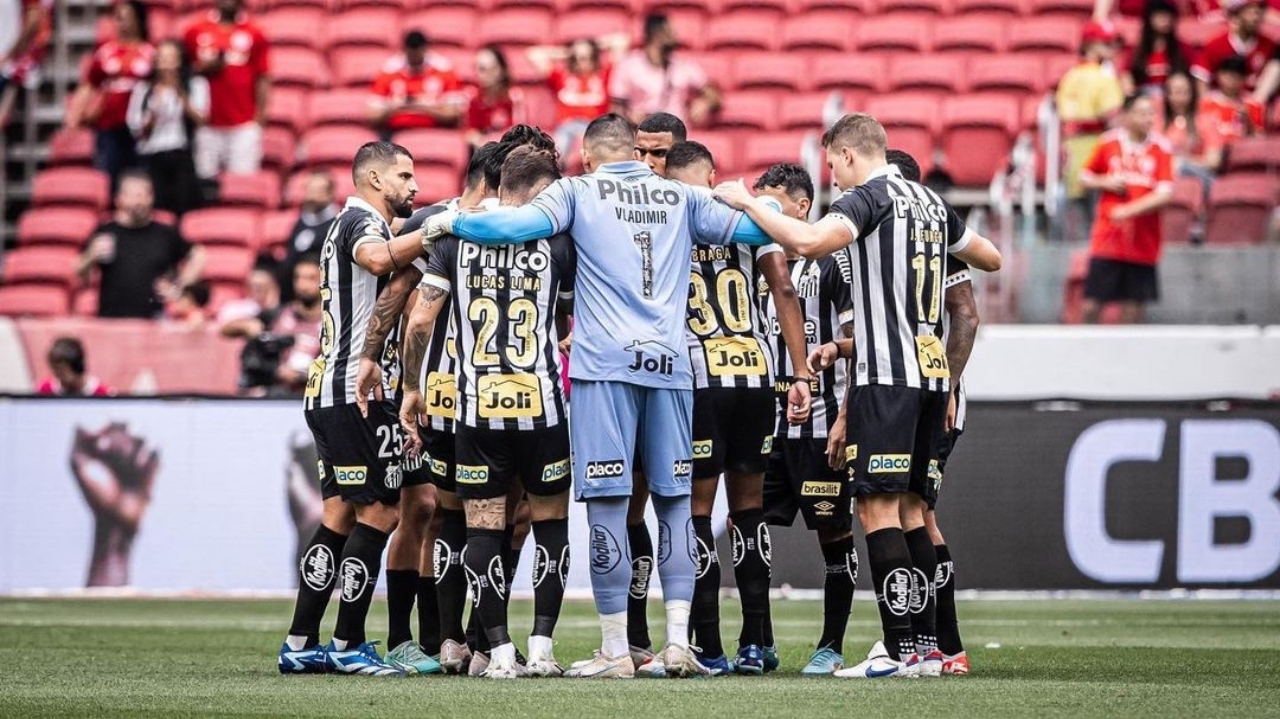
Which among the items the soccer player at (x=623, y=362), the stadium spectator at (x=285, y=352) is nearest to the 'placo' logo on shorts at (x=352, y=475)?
the soccer player at (x=623, y=362)

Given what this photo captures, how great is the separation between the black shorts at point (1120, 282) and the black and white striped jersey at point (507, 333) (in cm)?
758

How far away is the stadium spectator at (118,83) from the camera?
1831 centimetres

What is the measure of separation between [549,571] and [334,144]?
11.2 meters

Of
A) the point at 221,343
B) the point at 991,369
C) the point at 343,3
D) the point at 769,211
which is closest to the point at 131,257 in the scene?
the point at 221,343

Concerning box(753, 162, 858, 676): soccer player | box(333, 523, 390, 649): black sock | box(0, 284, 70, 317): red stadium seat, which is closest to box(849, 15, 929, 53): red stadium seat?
box(0, 284, 70, 317): red stadium seat

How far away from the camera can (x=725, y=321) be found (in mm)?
8562

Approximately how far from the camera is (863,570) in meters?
13.8

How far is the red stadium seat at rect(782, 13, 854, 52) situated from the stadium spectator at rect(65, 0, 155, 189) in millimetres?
6450

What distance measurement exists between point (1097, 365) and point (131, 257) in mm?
8007

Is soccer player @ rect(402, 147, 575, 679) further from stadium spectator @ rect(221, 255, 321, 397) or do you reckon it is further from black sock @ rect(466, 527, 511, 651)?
stadium spectator @ rect(221, 255, 321, 397)

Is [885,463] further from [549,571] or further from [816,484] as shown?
[549,571]

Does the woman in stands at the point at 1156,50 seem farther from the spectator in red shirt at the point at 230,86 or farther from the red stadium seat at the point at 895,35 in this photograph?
the spectator in red shirt at the point at 230,86

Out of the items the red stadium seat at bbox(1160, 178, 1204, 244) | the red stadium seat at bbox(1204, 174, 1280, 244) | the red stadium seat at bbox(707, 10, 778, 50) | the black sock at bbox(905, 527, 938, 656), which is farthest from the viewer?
the red stadium seat at bbox(707, 10, 778, 50)

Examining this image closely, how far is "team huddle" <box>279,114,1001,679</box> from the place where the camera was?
812cm
